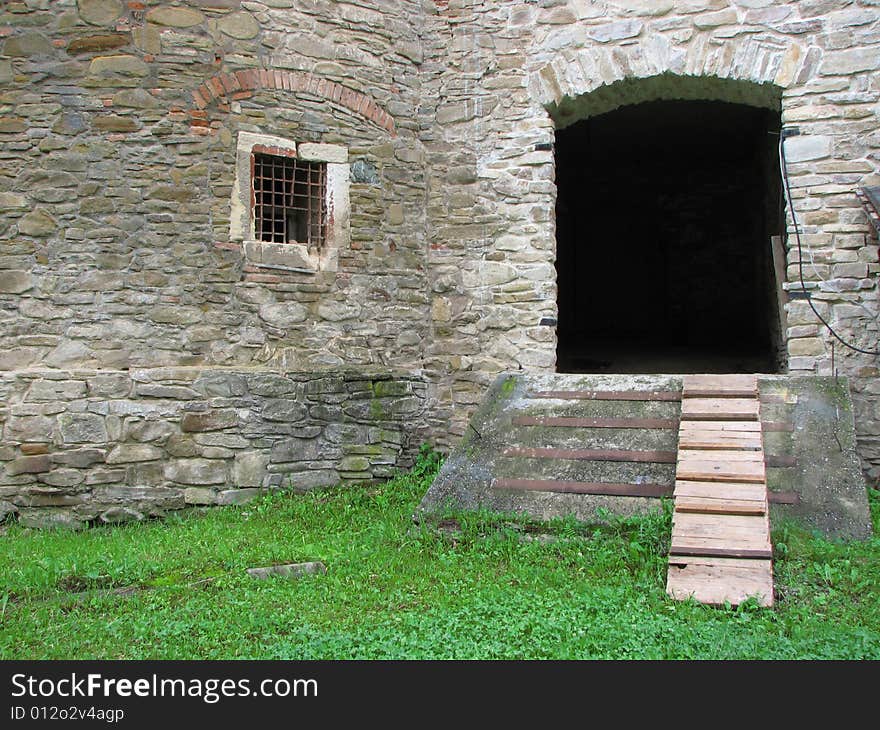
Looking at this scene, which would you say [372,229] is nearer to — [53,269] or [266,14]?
[266,14]

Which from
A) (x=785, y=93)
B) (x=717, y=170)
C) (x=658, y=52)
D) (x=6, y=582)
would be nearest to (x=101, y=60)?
(x=6, y=582)

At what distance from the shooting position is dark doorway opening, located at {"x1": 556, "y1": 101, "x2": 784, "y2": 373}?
10.7 meters

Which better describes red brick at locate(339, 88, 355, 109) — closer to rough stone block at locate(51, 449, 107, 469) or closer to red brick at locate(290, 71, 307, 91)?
red brick at locate(290, 71, 307, 91)

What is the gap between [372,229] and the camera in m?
6.86

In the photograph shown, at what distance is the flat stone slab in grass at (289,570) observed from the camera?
4402 mm

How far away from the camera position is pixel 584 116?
7145 millimetres

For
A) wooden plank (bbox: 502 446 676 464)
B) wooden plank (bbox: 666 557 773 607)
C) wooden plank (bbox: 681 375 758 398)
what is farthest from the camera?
wooden plank (bbox: 681 375 758 398)

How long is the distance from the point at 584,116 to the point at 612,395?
9.11ft

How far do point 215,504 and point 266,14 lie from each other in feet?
12.7

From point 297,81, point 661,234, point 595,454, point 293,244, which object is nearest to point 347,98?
point 297,81

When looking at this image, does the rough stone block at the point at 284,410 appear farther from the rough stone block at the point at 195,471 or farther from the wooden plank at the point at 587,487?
the wooden plank at the point at 587,487

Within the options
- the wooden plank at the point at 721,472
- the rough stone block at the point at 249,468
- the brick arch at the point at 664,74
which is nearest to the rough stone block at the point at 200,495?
the rough stone block at the point at 249,468

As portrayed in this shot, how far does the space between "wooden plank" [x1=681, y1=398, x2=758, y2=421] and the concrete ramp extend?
25mm

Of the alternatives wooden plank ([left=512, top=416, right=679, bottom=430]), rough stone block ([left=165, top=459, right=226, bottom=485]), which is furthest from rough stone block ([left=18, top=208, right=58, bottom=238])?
wooden plank ([left=512, top=416, right=679, bottom=430])
